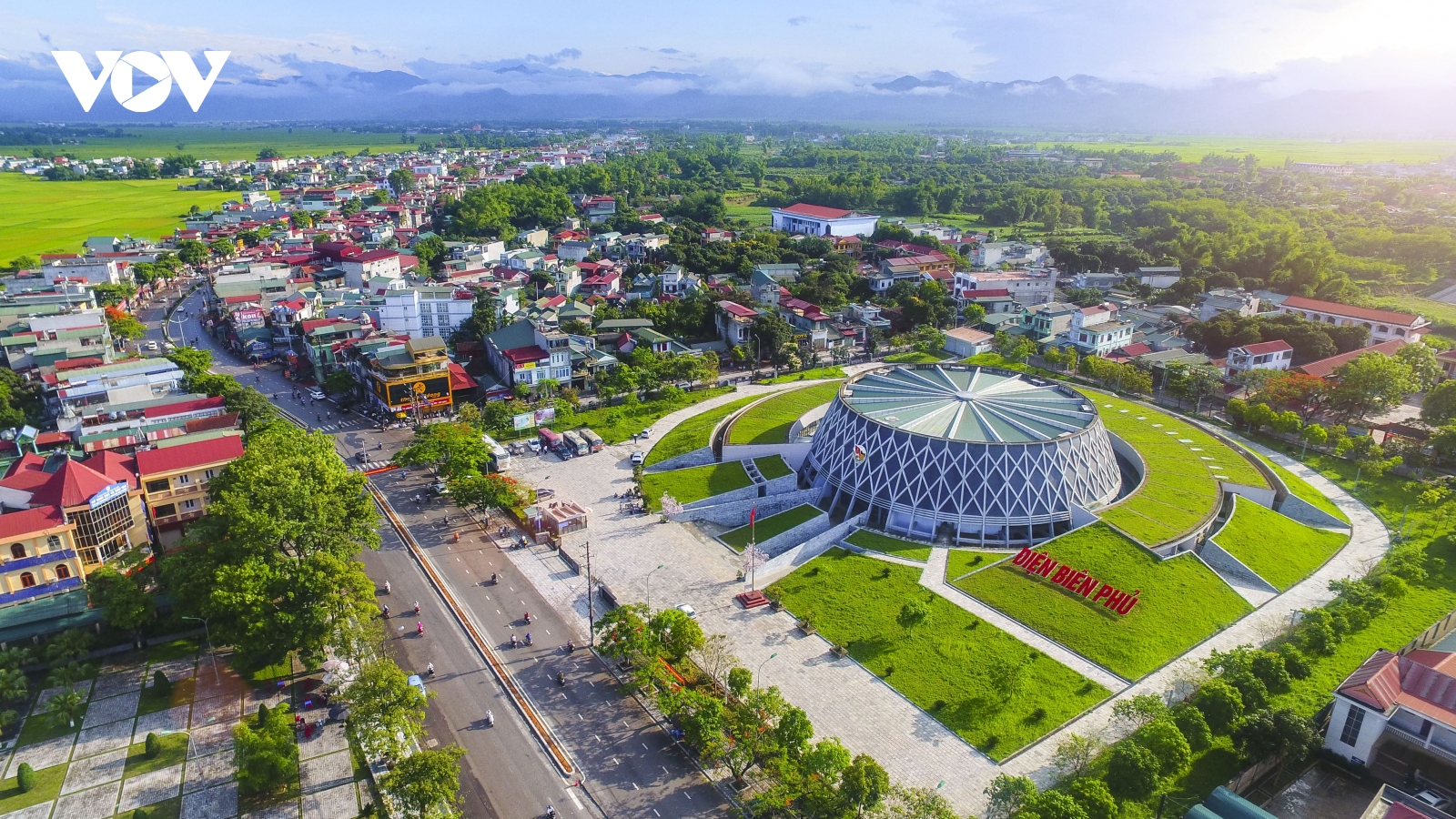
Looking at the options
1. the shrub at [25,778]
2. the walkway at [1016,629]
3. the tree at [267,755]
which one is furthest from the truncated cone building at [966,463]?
the shrub at [25,778]

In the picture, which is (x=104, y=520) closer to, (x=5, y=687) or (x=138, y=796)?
(x=5, y=687)

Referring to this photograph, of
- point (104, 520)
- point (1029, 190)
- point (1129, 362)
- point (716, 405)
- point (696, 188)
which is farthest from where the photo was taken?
point (696, 188)

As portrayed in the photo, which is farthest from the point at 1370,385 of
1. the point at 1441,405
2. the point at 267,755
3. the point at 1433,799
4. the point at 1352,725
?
the point at 267,755

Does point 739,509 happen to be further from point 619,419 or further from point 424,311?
point 424,311

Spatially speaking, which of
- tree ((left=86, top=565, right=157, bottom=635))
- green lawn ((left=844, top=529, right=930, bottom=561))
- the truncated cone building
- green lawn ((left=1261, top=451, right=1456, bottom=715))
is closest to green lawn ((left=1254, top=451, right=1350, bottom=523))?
green lawn ((left=1261, top=451, right=1456, bottom=715))

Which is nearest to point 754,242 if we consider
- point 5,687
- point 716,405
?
point 716,405

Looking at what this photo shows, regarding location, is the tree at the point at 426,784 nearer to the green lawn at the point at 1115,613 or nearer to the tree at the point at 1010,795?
the tree at the point at 1010,795
